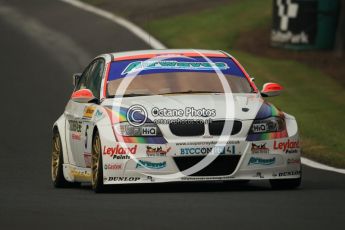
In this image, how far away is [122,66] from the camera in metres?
14.2

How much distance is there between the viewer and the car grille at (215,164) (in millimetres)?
12711

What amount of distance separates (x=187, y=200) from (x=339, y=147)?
7.09 m

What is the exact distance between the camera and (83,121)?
546 inches

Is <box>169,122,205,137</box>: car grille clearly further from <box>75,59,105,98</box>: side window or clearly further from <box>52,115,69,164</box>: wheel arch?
<box>52,115,69,164</box>: wheel arch

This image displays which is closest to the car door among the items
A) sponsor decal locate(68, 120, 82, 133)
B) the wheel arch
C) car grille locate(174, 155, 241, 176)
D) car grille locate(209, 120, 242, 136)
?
sponsor decal locate(68, 120, 82, 133)

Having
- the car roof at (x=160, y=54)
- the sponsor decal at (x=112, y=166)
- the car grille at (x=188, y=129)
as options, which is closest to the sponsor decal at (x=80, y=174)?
the sponsor decal at (x=112, y=166)

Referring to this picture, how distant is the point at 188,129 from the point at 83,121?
4.89 ft

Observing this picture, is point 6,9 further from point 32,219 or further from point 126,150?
point 32,219

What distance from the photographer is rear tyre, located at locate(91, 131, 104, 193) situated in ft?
42.0

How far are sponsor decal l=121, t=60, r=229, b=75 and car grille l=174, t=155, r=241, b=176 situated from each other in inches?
66.8

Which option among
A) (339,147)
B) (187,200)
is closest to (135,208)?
(187,200)

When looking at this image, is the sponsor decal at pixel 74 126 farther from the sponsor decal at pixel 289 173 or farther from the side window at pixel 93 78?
the sponsor decal at pixel 289 173

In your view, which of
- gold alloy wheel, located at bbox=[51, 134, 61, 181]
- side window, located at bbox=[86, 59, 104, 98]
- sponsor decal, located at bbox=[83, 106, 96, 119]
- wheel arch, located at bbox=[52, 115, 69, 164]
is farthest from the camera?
gold alloy wheel, located at bbox=[51, 134, 61, 181]

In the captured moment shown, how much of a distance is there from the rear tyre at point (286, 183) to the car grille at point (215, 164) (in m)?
0.66
